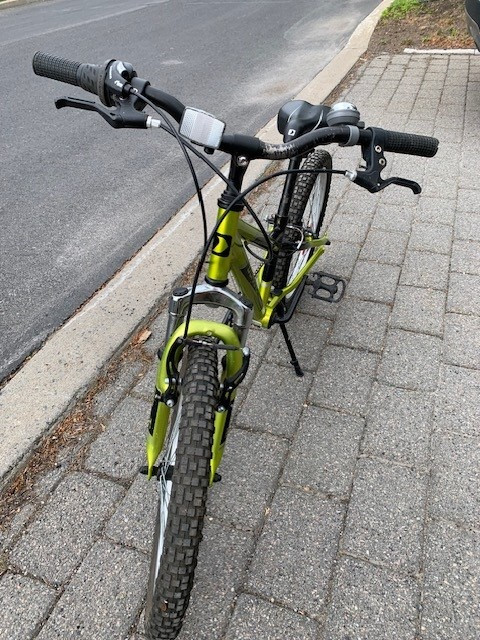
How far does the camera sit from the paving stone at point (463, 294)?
9.69 feet

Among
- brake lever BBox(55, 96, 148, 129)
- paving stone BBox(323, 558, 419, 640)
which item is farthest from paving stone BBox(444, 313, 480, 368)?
brake lever BBox(55, 96, 148, 129)

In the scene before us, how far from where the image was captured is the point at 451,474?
2.12 meters

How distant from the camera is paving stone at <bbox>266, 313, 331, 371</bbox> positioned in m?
2.68

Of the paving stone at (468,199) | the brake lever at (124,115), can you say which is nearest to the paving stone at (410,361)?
the paving stone at (468,199)

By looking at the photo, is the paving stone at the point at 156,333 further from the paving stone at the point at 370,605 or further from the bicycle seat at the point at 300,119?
the paving stone at the point at 370,605

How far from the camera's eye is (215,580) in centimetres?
180

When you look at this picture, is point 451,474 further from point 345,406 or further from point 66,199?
point 66,199

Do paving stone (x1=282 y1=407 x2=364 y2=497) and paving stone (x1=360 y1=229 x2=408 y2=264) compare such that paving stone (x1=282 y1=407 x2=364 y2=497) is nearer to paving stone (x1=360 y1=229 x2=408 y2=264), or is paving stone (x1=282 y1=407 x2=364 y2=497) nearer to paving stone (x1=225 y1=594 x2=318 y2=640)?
paving stone (x1=225 y1=594 x2=318 y2=640)

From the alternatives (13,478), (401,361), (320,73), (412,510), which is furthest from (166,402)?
(320,73)

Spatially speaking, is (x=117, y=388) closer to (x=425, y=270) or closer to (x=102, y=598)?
(x=102, y=598)

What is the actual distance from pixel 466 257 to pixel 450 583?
2173mm

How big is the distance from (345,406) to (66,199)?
9.86 ft

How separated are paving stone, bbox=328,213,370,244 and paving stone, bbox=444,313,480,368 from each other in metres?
0.95

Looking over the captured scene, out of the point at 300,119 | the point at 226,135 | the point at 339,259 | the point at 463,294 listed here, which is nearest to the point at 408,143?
the point at 300,119
